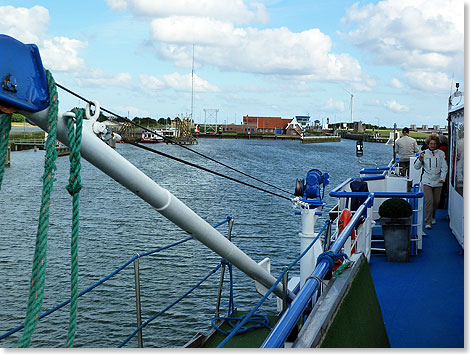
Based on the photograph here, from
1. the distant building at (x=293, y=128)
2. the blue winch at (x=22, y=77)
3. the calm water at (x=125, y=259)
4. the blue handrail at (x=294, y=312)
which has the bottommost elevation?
the calm water at (x=125, y=259)

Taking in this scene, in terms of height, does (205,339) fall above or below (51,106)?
below

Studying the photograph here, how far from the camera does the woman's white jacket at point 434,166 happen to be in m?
9.51

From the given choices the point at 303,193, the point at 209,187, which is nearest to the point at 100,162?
the point at 303,193

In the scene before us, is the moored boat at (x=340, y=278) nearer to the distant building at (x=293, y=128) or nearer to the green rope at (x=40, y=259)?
the green rope at (x=40, y=259)

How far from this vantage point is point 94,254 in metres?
21.2

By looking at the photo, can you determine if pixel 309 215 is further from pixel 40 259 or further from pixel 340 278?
pixel 40 259

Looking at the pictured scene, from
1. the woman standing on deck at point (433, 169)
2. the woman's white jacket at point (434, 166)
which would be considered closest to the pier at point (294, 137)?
the woman standing on deck at point (433, 169)

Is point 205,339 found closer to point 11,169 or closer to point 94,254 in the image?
point 94,254

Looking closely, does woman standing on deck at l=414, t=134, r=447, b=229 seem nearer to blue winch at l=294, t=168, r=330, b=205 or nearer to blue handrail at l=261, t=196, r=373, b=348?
blue winch at l=294, t=168, r=330, b=205

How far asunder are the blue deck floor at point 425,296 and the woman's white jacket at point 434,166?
43.7 inches

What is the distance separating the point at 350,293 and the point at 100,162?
2536mm

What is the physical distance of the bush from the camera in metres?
7.81

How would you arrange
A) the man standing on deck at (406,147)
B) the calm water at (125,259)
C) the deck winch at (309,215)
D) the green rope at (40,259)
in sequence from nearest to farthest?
the green rope at (40,259) → the deck winch at (309,215) → the calm water at (125,259) → the man standing on deck at (406,147)

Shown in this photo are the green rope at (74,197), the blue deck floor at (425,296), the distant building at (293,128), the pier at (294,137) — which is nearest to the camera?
the green rope at (74,197)
